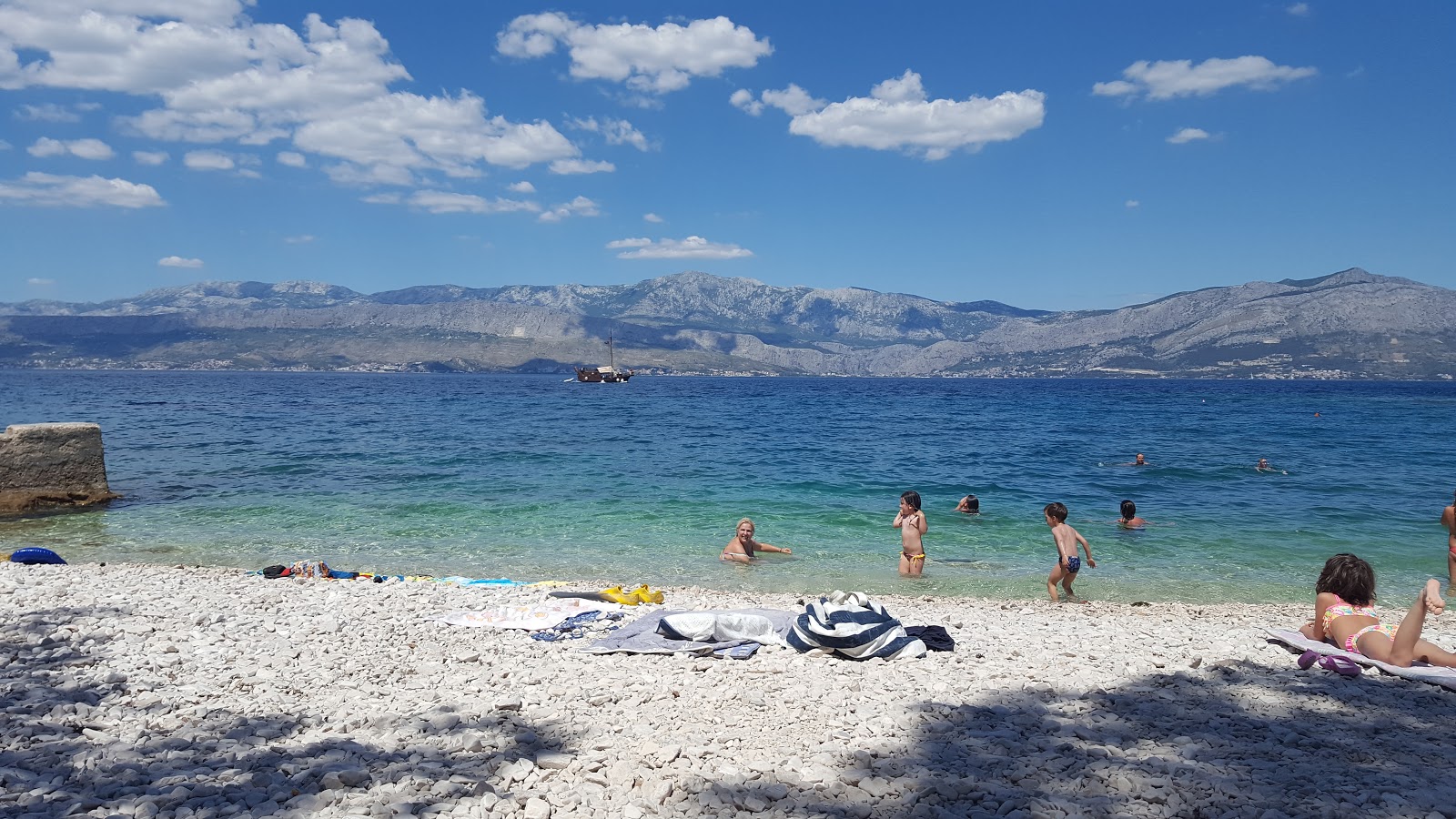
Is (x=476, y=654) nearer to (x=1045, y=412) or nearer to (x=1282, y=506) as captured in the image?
(x=1282, y=506)

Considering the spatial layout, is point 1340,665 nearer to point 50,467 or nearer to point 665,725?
point 665,725

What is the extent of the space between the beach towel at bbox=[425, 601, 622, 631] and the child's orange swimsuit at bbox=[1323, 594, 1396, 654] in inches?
288

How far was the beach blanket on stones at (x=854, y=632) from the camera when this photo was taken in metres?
7.64

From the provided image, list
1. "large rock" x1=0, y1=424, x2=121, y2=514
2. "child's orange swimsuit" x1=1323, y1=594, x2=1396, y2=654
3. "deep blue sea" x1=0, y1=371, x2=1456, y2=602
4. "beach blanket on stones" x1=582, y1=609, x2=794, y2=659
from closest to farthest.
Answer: "child's orange swimsuit" x1=1323, y1=594, x2=1396, y2=654 < "beach blanket on stones" x1=582, y1=609, x2=794, y2=659 < "deep blue sea" x1=0, y1=371, x2=1456, y2=602 < "large rock" x1=0, y1=424, x2=121, y2=514

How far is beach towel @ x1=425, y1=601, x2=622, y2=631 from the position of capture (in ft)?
28.9

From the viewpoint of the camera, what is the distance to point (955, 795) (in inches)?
179

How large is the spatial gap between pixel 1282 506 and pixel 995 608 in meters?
13.5

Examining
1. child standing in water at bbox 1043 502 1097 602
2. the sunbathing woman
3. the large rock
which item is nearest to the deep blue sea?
child standing in water at bbox 1043 502 1097 602

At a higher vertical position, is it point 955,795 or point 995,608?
point 955,795

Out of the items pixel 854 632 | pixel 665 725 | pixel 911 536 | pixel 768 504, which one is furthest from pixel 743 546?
pixel 665 725

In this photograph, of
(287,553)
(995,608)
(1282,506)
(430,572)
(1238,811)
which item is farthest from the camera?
(1282,506)

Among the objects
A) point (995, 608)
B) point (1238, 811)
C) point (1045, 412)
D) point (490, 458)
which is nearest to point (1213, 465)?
point (995, 608)

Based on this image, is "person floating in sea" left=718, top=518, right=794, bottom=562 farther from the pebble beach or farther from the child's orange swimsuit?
the child's orange swimsuit

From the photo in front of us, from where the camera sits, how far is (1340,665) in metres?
6.96
